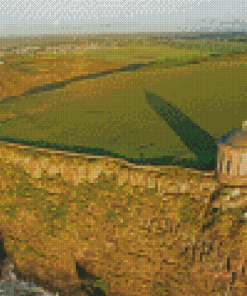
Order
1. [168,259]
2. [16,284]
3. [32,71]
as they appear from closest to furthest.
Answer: [168,259], [16,284], [32,71]

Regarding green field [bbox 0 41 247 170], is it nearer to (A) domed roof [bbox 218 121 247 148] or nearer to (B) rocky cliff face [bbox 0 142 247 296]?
(B) rocky cliff face [bbox 0 142 247 296]

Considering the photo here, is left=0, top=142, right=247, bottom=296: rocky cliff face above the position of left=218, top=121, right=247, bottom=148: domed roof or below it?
below

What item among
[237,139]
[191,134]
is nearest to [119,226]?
[237,139]

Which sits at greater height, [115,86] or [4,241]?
[115,86]

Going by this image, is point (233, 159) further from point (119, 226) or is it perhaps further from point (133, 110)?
point (133, 110)

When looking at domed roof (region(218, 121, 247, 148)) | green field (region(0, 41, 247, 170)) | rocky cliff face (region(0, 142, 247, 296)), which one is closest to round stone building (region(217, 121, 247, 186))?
domed roof (region(218, 121, 247, 148))

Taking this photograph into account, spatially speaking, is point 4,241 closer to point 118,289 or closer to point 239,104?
point 118,289

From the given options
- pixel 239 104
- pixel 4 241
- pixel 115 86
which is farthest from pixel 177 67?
pixel 4 241
